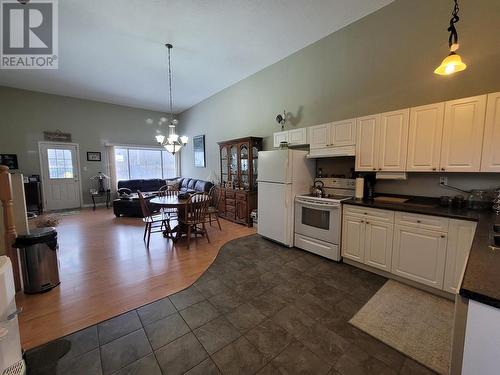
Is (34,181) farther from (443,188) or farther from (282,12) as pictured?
(443,188)

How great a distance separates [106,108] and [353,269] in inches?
332

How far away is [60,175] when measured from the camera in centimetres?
648

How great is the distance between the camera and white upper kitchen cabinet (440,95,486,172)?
2088mm

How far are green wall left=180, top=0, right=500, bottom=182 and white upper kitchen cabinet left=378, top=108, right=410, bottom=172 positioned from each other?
0.31 meters

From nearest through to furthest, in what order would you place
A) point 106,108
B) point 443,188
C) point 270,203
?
point 443,188 < point 270,203 < point 106,108

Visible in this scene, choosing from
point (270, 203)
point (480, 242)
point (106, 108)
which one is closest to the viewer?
point (480, 242)

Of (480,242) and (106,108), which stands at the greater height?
(106,108)

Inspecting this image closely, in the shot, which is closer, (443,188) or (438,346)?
(438,346)

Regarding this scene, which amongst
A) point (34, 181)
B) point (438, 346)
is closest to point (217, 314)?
point (438, 346)

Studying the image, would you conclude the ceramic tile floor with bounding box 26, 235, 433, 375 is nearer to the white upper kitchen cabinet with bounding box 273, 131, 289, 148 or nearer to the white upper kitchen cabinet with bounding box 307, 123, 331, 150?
the white upper kitchen cabinet with bounding box 307, 123, 331, 150

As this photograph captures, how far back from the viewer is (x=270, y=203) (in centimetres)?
378

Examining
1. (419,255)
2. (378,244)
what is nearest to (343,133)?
(378,244)

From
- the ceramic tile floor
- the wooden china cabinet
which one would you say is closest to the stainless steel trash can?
the ceramic tile floor

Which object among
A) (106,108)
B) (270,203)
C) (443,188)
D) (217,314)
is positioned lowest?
(217,314)
